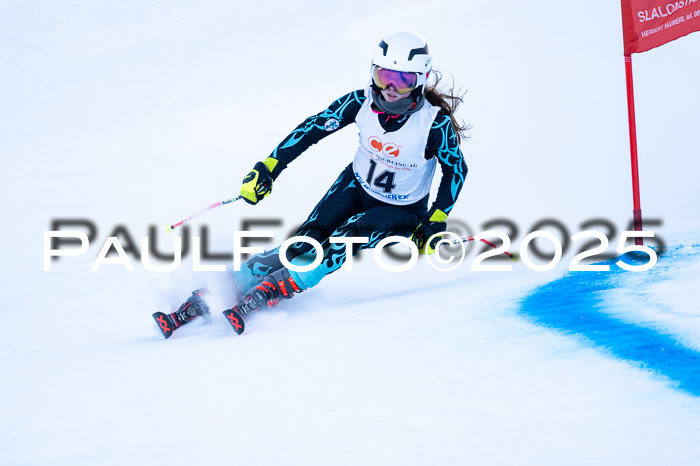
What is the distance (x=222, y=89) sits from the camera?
11.2 metres

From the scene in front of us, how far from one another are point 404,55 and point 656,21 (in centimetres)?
150

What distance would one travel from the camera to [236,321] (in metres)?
3.28

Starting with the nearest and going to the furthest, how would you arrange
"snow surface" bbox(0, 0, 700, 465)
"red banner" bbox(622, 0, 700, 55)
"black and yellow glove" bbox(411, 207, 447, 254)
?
1. "snow surface" bbox(0, 0, 700, 465)
2. "black and yellow glove" bbox(411, 207, 447, 254)
3. "red banner" bbox(622, 0, 700, 55)

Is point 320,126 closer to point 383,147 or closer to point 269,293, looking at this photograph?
point 383,147

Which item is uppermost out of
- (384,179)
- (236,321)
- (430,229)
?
(384,179)

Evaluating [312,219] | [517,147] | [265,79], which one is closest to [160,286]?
[312,219]

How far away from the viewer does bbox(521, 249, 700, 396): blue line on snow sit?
2391 millimetres

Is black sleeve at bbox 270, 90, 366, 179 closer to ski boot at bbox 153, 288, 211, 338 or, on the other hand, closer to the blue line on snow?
ski boot at bbox 153, 288, 211, 338

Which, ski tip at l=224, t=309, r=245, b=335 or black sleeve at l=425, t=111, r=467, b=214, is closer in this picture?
ski tip at l=224, t=309, r=245, b=335

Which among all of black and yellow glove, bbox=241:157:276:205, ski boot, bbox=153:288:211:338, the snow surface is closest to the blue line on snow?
the snow surface

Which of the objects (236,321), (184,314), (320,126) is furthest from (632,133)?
(184,314)

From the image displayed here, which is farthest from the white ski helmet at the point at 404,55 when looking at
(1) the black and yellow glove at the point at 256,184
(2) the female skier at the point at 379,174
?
(1) the black and yellow glove at the point at 256,184

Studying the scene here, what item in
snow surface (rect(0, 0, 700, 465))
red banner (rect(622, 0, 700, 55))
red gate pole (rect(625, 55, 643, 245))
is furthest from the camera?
red gate pole (rect(625, 55, 643, 245))

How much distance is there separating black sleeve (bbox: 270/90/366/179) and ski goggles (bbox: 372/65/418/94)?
29cm
